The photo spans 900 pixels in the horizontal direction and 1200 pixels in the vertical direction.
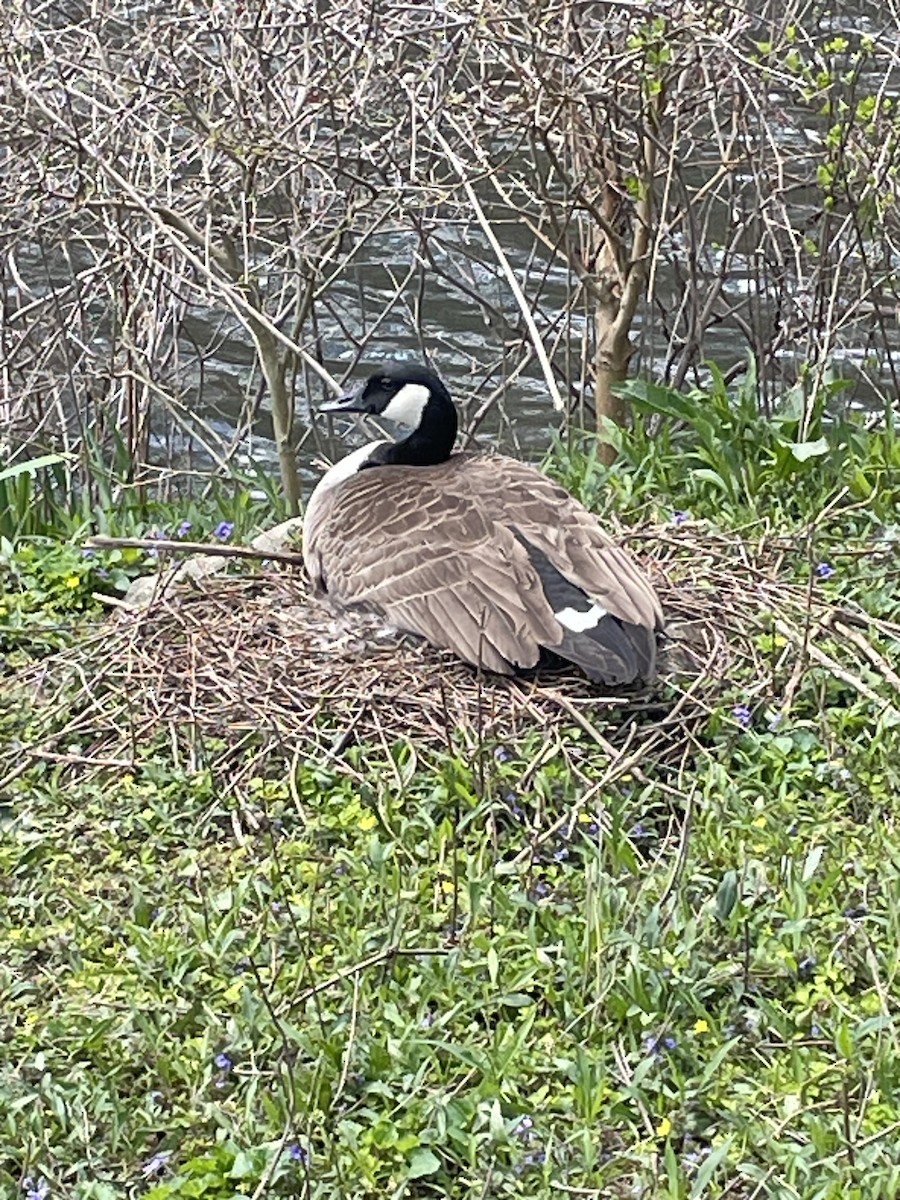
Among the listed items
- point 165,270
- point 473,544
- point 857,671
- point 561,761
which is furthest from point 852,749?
point 165,270

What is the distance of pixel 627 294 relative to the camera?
734cm

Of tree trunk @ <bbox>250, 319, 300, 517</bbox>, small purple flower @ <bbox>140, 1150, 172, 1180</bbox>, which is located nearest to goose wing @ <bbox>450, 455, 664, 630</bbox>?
tree trunk @ <bbox>250, 319, 300, 517</bbox>

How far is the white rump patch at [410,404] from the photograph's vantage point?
604 cm

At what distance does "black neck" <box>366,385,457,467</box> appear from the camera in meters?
6.06

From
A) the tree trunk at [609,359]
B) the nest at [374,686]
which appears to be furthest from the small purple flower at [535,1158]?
the tree trunk at [609,359]

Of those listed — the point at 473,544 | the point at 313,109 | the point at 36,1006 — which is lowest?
the point at 36,1006

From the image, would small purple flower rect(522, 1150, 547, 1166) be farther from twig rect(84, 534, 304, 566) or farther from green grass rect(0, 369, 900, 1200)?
twig rect(84, 534, 304, 566)

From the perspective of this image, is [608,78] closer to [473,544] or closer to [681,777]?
[473,544]

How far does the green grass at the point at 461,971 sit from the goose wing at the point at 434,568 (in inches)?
14.3

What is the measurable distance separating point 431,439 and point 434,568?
98 cm

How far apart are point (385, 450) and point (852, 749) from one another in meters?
2.15

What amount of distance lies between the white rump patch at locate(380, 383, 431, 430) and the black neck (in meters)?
0.02

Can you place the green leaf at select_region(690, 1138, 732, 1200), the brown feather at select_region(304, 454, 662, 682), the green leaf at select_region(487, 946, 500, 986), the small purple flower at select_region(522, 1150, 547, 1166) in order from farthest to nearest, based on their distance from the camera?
the brown feather at select_region(304, 454, 662, 682)
the green leaf at select_region(487, 946, 500, 986)
the small purple flower at select_region(522, 1150, 547, 1166)
the green leaf at select_region(690, 1138, 732, 1200)

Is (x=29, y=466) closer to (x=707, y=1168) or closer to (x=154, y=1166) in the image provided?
(x=154, y=1166)
